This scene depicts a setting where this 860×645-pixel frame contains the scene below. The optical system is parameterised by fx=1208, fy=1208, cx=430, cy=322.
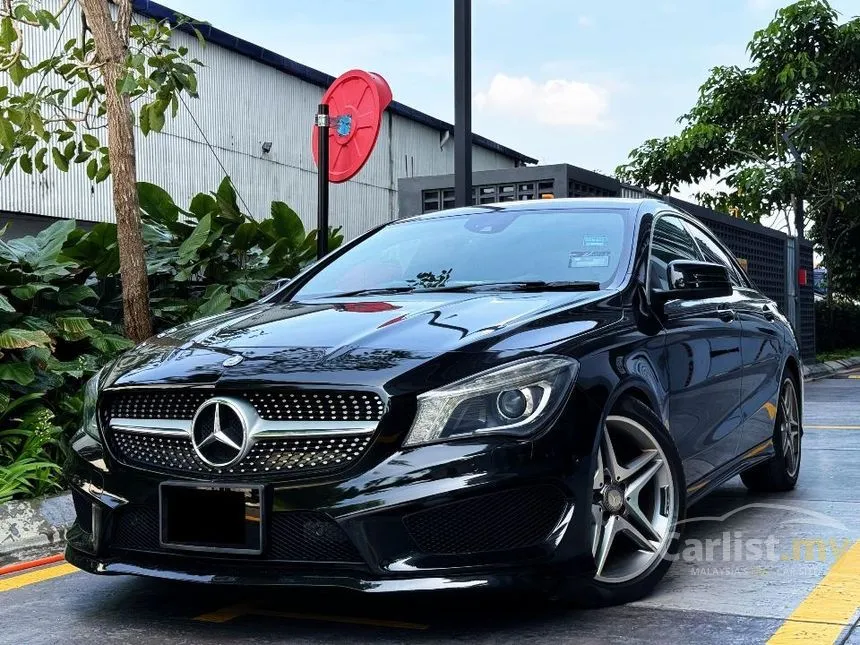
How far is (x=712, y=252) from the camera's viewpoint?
19.0 feet

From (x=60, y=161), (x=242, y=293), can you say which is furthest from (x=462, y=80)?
(x=60, y=161)

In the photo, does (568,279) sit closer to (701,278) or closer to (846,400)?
(701,278)

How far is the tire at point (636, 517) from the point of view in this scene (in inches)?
144

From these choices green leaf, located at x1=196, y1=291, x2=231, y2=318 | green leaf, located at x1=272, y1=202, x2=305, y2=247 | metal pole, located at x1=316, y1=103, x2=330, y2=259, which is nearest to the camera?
metal pole, located at x1=316, y1=103, x2=330, y2=259

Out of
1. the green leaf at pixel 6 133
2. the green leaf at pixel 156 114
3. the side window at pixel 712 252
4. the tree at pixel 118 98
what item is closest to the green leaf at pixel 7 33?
the tree at pixel 118 98

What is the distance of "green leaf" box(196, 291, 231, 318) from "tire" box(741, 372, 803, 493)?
3559mm

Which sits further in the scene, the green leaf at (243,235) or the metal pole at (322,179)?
the green leaf at (243,235)

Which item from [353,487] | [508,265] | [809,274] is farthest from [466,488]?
[809,274]

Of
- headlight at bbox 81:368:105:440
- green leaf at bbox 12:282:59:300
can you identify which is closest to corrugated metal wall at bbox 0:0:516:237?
green leaf at bbox 12:282:59:300

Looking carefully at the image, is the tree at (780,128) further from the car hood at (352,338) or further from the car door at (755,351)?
the car hood at (352,338)

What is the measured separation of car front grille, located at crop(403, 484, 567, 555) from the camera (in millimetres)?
3283

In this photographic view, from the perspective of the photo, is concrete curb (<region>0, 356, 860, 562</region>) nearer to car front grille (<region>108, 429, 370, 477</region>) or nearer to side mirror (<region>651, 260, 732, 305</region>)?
car front grille (<region>108, 429, 370, 477</region>)

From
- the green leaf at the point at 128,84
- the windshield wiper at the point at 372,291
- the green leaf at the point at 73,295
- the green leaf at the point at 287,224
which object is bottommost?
the windshield wiper at the point at 372,291

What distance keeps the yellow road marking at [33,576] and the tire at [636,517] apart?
2.08m
